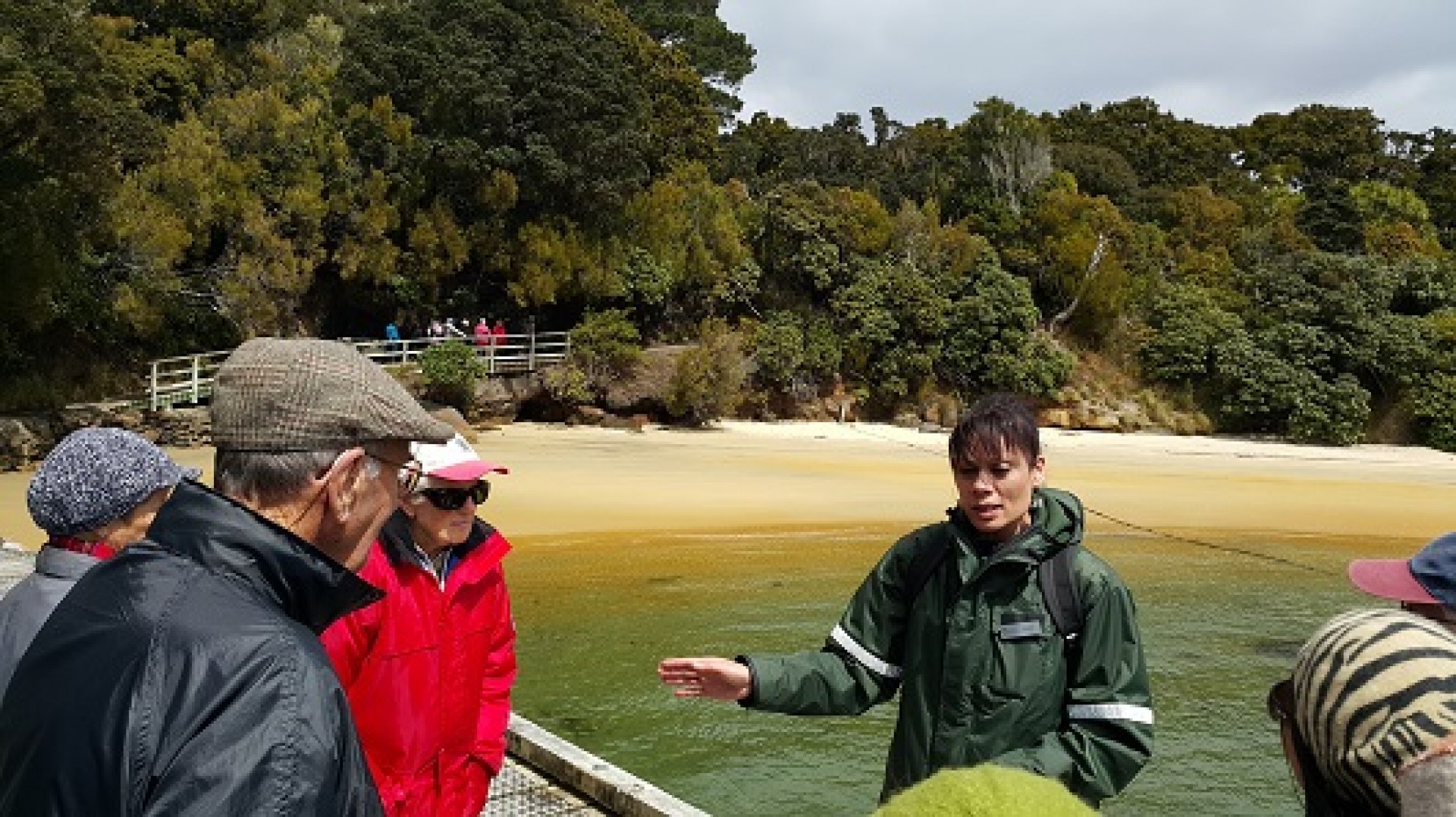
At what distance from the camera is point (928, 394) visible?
99.9 feet

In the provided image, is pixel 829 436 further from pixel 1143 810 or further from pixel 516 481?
pixel 1143 810

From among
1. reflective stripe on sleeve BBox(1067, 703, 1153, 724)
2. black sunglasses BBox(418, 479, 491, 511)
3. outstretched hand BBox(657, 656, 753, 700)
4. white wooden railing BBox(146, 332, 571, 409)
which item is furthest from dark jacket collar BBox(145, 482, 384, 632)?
white wooden railing BBox(146, 332, 571, 409)

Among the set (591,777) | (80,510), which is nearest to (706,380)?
(591,777)

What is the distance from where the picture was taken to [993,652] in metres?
2.61

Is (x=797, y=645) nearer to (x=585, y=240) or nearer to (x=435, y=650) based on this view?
(x=435, y=650)

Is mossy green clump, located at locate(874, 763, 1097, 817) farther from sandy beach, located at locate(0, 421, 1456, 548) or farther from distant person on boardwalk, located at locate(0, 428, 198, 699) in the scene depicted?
sandy beach, located at locate(0, 421, 1456, 548)

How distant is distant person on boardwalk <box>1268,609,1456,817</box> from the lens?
135 cm

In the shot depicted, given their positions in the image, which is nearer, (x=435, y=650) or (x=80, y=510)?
(x=80, y=510)

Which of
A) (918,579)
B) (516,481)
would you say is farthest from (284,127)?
(918,579)

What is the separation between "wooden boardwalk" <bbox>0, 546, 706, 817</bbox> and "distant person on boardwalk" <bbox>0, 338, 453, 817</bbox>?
3240 mm

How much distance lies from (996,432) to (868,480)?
18148 mm

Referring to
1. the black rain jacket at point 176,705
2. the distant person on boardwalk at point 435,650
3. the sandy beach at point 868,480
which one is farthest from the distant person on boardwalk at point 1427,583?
the sandy beach at point 868,480

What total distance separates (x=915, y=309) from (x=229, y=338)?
684 inches

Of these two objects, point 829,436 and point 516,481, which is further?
point 829,436
